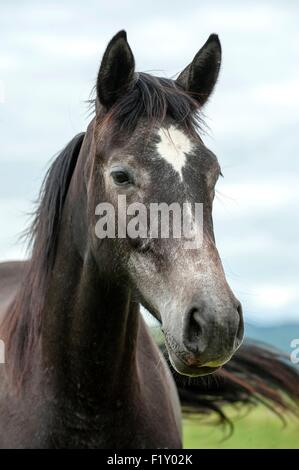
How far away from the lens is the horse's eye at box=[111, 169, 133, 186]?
499cm

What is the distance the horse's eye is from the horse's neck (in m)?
0.53

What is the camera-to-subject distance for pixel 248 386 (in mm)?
7910

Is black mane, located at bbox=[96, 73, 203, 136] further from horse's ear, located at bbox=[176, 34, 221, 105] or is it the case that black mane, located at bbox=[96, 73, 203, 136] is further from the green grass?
the green grass

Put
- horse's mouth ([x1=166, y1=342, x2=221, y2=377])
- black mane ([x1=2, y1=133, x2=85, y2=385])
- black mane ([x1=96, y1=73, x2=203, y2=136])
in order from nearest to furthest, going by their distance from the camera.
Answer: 1. horse's mouth ([x1=166, y1=342, x2=221, y2=377])
2. black mane ([x1=96, y1=73, x2=203, y2=136])
3. black mane ([x1=2, y1=133, x2=85, y2=385])

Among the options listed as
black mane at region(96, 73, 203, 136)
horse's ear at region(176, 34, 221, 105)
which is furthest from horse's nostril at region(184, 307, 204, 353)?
horse's ear at region(176, 34, 221, 105)

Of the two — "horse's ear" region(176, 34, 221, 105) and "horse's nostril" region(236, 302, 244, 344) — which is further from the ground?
"horse's ear" region(176, 34, 221, 105)

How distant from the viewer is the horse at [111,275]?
4848 millimetres

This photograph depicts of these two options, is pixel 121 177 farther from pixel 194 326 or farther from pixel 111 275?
pixel 194 326

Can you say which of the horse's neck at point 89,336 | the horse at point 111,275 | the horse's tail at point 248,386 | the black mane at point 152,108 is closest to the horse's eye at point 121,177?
the horse at point 111,275

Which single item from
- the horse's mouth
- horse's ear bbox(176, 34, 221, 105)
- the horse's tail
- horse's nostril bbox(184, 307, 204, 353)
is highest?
horse's ear bbox(176, 34, 221, 105)

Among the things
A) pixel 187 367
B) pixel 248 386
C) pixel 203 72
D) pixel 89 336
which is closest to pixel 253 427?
pixel 248 386

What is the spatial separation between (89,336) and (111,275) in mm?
415

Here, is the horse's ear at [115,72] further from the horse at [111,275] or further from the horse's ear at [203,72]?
the horse's ear at [203,72]
